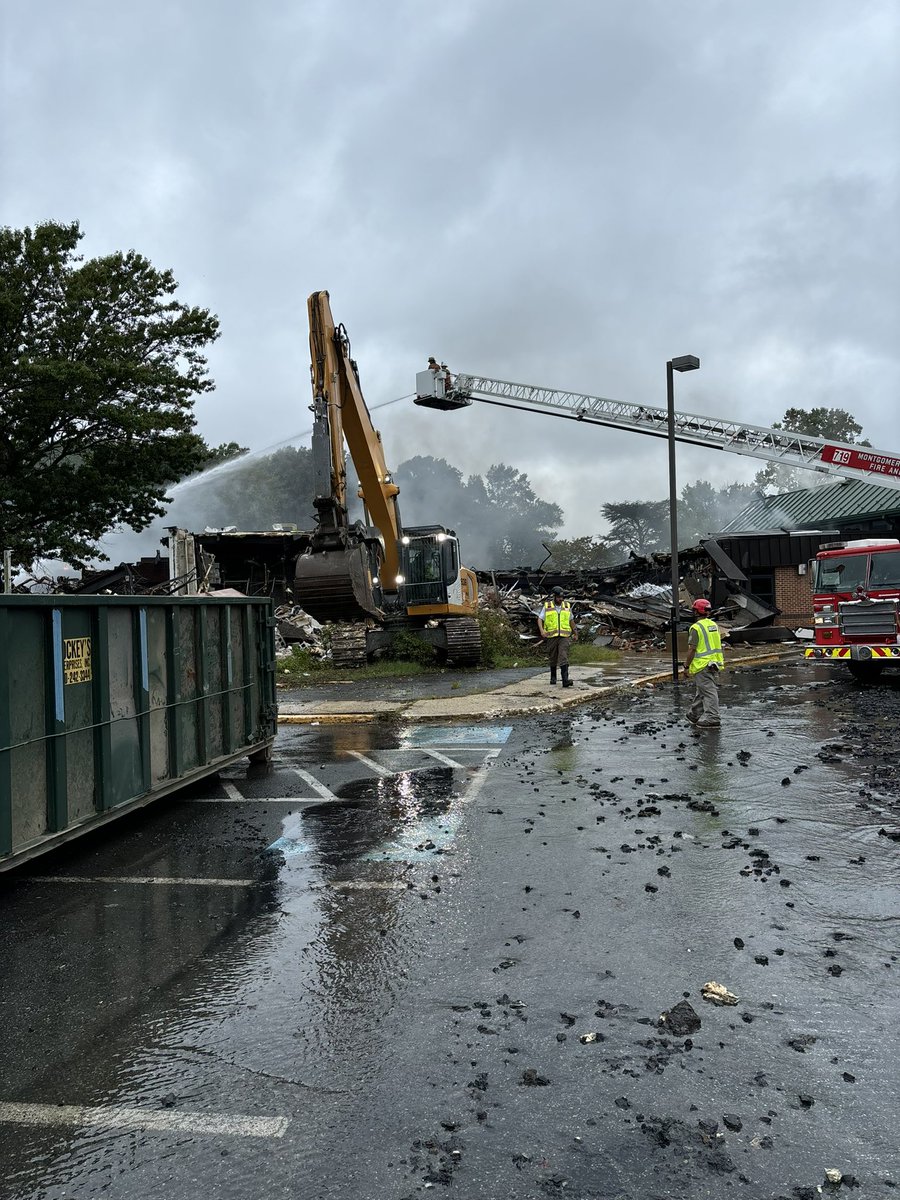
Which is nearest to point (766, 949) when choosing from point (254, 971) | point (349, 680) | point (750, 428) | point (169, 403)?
point (254, 971)

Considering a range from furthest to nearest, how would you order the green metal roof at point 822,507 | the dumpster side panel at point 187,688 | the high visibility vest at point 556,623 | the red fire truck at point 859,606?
the green metal roof at point 822,507 → the high visibility vest at point 556,623 → the red fire truck at point 859,606 → the dumpster side panel at point 187,688

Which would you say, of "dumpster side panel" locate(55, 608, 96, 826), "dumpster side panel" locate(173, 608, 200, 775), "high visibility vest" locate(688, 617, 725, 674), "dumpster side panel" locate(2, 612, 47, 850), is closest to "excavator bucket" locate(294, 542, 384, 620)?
"dumpster side panel" locate(173, 608, 200, 775)

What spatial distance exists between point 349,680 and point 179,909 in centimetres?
1339

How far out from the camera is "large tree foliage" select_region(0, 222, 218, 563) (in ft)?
62.1

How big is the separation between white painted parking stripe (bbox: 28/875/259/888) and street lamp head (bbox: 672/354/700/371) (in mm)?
13390

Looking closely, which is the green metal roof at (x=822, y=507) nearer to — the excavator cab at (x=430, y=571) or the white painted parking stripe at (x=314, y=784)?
the excavator cab at (x=430, y=571)

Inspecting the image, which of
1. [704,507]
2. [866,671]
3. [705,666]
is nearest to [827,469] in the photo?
[866,671]

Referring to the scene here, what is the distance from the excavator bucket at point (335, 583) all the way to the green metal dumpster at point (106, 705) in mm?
3463

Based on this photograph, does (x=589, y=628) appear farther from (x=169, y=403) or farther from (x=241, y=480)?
(x=241, y=480)

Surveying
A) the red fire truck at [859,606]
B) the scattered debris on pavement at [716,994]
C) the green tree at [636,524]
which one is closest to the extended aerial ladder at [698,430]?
the red fire truck at [859,606]

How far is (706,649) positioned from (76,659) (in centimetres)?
793

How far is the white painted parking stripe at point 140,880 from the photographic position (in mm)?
5656

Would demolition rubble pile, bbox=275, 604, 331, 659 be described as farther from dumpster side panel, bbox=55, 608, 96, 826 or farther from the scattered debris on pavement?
the scattered debris on pavement

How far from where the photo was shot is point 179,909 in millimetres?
5203
